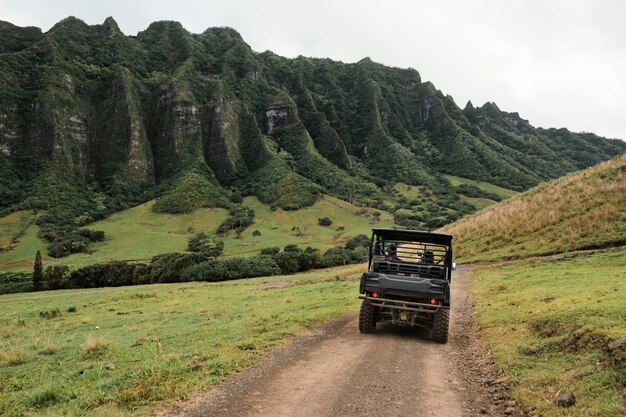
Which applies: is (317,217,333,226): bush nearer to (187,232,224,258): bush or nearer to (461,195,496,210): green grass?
(187,232,224,258): bush

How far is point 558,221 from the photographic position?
113 feet

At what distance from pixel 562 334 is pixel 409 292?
15.3 feet

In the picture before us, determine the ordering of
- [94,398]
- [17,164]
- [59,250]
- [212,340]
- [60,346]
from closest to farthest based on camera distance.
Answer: [94,398]
[212,340]
[60,346]
[59,250]
[17,164]

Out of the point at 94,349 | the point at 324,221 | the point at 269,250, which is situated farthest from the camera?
the point at 324,221

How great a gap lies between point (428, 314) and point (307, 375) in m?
6.39

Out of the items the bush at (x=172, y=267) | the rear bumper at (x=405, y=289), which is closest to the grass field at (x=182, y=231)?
the bush at (x=172, y=267)

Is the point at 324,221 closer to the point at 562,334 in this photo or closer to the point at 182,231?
the point at 182,231

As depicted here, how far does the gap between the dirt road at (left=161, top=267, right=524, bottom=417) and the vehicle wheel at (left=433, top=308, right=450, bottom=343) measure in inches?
10.5

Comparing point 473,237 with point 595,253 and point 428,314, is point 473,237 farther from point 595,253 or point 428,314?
point 428,314

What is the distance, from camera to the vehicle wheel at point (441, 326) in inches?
549

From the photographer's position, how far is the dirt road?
8.32 meters

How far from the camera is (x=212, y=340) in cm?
1466

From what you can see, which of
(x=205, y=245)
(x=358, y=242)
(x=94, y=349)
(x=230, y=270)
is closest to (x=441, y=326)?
(x=94, y=349)

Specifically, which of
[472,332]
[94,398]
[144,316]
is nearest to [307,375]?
[94,398]
